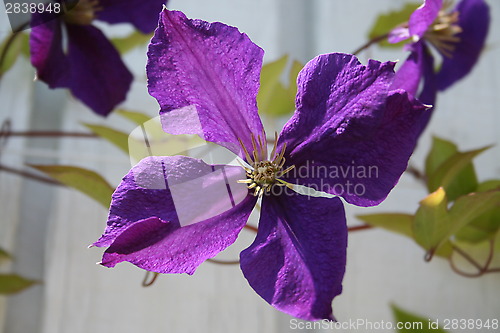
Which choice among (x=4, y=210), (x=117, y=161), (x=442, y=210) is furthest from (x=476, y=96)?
(x=4, y=210)

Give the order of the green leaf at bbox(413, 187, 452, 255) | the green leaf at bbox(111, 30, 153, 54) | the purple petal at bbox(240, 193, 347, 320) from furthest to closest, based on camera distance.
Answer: the green leaf at bbox(111, 30, 153, 54)
the green leaf at bbox(413, 187, 452, 255)
the purple petal at bbox(240, 193, 347, 320)

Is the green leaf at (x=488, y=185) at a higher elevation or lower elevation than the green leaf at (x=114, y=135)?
lower

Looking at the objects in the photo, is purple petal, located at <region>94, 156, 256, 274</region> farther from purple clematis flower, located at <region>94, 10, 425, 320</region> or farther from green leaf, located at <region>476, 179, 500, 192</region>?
green leaf, located at <region>476, 179, 500, 192</region>

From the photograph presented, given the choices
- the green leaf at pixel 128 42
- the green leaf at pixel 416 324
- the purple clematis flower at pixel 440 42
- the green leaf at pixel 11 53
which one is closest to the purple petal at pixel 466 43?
the purple clematis flower at pixel 440 42

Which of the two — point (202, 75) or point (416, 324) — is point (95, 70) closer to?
point (202, 75)

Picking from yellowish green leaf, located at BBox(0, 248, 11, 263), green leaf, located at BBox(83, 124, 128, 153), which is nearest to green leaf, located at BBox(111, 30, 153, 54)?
green leaf, located at BBox(83, 124, 128, 153)

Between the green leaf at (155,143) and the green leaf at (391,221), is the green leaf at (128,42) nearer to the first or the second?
the green leaf at (155,143)

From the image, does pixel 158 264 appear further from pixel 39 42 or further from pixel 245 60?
pixel 39 42

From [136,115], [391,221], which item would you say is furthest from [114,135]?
[391,221]
